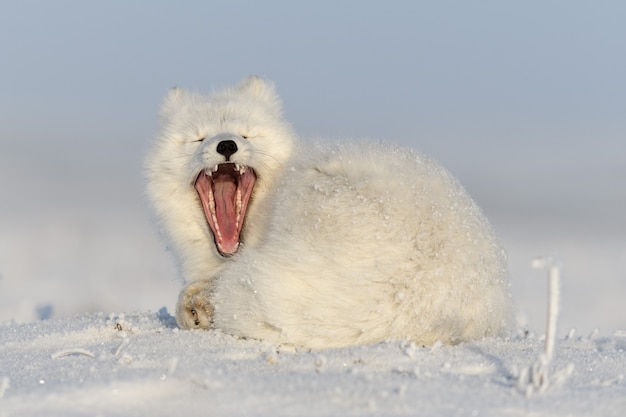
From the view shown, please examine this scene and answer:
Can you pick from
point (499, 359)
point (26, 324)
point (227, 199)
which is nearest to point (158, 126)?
point (227, 199)

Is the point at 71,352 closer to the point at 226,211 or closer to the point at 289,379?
the point at 289,379

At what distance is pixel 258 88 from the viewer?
19.1 ft

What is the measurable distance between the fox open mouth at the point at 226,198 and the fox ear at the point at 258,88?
804 mm

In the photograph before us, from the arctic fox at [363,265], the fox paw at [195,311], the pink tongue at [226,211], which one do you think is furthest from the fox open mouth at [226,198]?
the fox paw at [195,311]

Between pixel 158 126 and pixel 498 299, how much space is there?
9.42 feet

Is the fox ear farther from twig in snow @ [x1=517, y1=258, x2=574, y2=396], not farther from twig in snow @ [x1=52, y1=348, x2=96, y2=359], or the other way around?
twig in snow @ [x1=517, y1=258, x2=574, y2=396]

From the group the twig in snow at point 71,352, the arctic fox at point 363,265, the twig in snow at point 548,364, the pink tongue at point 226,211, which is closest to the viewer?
the twig in snow at point 548,364

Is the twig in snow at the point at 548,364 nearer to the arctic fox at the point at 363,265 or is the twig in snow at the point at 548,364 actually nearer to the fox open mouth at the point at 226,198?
the arctic fox at the point at 363,265

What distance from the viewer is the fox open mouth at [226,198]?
201 inches

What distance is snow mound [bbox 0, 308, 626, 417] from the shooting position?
8.43 feet

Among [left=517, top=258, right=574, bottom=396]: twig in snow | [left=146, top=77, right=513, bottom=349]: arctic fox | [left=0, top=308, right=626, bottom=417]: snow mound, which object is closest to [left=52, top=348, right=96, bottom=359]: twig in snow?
[left=0, top=308, right=626, bottom=417]: snow mound

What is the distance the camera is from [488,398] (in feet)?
8.77

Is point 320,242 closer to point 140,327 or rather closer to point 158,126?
point 140,327

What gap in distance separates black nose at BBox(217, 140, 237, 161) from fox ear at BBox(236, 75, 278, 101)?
86 centimetres
